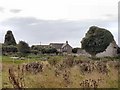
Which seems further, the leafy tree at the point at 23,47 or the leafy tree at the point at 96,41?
the leafy tree at the point at 96,41

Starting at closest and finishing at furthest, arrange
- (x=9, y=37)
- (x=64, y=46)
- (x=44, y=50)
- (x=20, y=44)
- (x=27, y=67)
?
1. (x=27, y=67)
2. (x=20, y=44)
3. (x=44, y=50)
4. (x=9, y=37)
5. (x=64, y=46)

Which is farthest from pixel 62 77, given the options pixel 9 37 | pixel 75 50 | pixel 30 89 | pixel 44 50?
pixel 75 50

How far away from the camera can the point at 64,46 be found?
8381 centimetres

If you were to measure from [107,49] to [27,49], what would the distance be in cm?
2349

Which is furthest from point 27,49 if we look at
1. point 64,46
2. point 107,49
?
point 64,46

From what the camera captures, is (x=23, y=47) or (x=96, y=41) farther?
(x=96, y=41)

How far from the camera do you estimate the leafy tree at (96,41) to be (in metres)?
60.5

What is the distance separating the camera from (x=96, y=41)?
61594 millimetres

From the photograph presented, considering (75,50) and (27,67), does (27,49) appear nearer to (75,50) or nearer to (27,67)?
(75,50)

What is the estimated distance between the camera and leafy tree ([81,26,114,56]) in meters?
60.5

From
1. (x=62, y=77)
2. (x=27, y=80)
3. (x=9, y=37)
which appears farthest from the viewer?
(x=9, y=37)

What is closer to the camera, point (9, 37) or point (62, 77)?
point (62, 77)

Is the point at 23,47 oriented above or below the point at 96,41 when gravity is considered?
below

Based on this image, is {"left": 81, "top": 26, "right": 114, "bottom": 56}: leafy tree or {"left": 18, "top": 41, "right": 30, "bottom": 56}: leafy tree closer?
{"left": 18, "top": 41, "right": 30, "bottom": 56}: leafy tree
